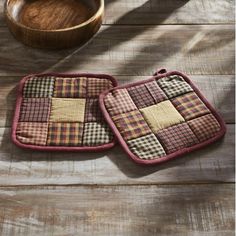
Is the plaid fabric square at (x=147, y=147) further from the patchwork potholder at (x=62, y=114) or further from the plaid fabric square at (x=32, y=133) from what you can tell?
the plaid fabric square at (x=32, y=133)

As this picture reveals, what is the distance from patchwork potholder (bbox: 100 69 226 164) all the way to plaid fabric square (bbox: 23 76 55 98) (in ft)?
0.48

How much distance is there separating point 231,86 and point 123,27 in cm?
39

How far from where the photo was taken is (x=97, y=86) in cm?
103

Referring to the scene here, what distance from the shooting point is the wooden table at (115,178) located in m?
0.79

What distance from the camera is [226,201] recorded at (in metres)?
0.84

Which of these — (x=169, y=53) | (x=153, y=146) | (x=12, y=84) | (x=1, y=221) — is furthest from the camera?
(x=169, y=53)

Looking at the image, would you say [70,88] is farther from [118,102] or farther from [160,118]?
[160,118]

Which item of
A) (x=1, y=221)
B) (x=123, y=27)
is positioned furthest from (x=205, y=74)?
(x=1, y=221)

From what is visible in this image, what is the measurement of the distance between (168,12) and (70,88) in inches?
18.9

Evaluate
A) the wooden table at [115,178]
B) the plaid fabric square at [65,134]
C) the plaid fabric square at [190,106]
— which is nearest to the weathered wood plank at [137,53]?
the wooden table at [115,178]

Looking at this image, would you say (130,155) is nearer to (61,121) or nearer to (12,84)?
(61,121)

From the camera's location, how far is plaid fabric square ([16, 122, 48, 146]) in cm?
89

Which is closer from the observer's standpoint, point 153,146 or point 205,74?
point 153,146

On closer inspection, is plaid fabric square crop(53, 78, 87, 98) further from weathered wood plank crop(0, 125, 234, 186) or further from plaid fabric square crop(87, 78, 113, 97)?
weathered wood plank crop(0, 125, 234, 186)
